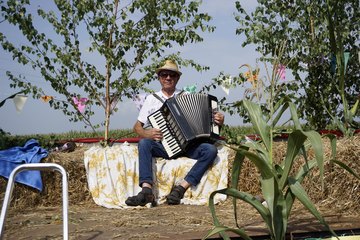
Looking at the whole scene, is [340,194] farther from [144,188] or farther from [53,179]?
[53,179]

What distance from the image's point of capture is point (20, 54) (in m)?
6.34

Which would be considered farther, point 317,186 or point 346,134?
point 346,134

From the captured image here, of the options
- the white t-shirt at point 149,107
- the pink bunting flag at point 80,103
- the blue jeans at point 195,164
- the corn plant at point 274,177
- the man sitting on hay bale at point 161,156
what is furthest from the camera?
the pink bunting flag at point 80,103

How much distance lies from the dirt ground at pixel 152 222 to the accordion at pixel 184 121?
0.56 metres

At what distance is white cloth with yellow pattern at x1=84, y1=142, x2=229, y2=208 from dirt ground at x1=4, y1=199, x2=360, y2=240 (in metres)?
0.24

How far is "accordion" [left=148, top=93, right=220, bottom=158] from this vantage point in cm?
477

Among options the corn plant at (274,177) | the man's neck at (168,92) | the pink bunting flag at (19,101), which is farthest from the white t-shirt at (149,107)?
the corn plant at (274,177)

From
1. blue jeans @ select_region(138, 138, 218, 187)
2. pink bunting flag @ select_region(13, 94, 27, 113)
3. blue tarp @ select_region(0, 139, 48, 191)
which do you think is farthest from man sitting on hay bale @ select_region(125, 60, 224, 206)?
pink bunting flag @ select_region(13, 94, 27, 113)

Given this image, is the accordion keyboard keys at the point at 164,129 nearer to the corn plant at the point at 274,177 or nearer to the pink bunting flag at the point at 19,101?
the pink bunting flag at the point at 19,101

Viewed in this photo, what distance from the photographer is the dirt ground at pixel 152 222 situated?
335cm

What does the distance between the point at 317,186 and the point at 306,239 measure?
3.83 feet

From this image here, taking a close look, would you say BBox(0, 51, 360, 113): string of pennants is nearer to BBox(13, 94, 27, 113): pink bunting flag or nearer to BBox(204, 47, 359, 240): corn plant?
BBox(13, 94, 27, 113): pink bunting flag

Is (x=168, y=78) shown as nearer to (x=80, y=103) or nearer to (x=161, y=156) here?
(x=161, y=156)

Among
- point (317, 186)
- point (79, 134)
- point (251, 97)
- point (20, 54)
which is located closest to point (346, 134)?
point (317, 186)
